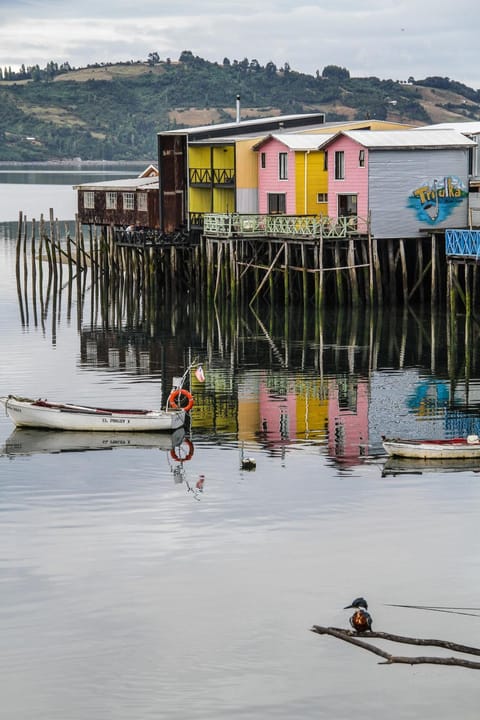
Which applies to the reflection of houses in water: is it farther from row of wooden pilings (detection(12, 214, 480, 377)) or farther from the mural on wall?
the mural on wall

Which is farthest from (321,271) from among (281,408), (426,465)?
(426,465)

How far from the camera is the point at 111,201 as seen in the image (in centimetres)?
8306

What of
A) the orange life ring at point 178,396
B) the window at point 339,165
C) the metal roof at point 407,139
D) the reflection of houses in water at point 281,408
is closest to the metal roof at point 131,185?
the window at point 339,165

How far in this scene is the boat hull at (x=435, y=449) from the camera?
35.3 m

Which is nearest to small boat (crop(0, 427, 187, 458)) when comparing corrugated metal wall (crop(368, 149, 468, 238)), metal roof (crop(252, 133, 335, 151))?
corrugated metal wall (crop(368, 149, 468, 238))

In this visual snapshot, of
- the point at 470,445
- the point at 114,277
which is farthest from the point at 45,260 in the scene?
the point at 470,445

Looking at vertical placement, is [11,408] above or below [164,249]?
below

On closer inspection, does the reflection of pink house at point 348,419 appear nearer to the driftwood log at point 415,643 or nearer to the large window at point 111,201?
the driftwood log at point 415,643

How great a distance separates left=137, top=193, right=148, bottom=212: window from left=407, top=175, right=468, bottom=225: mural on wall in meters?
19.1

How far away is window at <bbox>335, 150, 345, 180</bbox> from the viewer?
66812 mm

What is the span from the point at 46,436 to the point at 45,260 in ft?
229

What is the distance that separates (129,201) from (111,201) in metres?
2.66

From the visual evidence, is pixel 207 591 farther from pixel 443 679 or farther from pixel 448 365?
pixel 448 365

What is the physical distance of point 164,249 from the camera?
78188 mm
